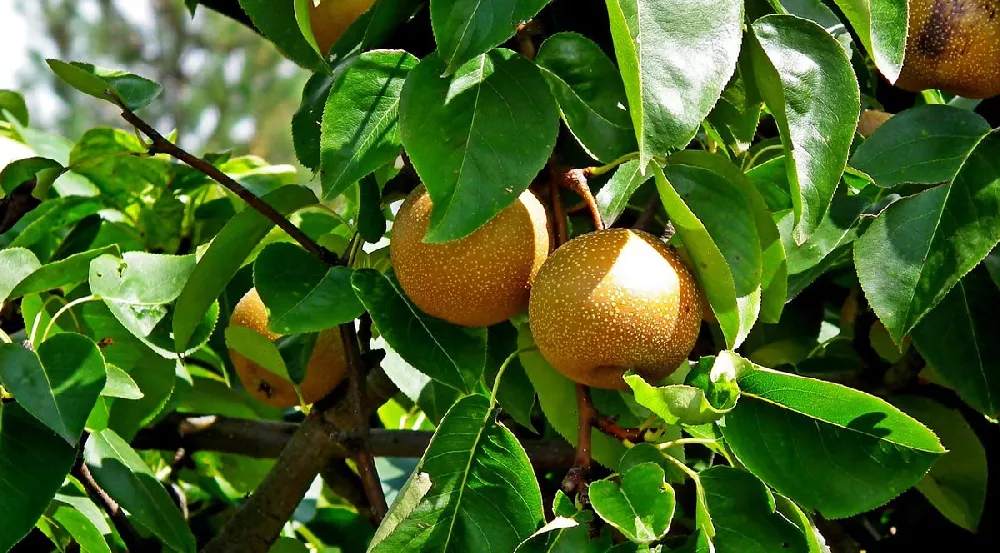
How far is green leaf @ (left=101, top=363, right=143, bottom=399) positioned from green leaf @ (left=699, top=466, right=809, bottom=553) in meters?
0.52

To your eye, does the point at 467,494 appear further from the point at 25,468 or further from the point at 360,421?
the point at 25,468

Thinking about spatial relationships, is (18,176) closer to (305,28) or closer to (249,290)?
(249,290)

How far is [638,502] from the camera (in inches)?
26.7

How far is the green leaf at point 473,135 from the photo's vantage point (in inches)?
27.4

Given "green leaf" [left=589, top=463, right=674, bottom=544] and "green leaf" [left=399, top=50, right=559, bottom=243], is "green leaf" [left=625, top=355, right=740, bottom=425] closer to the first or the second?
"green leaf" [left=589, top=463, right=674, bottom=544]

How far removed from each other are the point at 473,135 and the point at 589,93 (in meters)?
0.10

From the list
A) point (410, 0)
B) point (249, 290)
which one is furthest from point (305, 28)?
point (249, 290)

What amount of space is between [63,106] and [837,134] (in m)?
10.1

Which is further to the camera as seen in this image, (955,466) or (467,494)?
(955,466)

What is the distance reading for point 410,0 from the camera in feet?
2.73

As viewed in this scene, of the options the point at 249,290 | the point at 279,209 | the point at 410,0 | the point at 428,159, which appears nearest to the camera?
the point at 428,159

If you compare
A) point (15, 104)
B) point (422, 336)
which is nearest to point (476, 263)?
point (422, 336)

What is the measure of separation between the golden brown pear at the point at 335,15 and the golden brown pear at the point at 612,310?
33 centimetres

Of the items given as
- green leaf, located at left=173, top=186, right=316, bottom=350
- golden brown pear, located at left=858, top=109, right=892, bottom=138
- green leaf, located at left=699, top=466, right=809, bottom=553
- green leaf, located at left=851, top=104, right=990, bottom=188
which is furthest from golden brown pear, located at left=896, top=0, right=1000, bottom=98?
green leaf, located at left=173, top=186, right=316, bottom=350
